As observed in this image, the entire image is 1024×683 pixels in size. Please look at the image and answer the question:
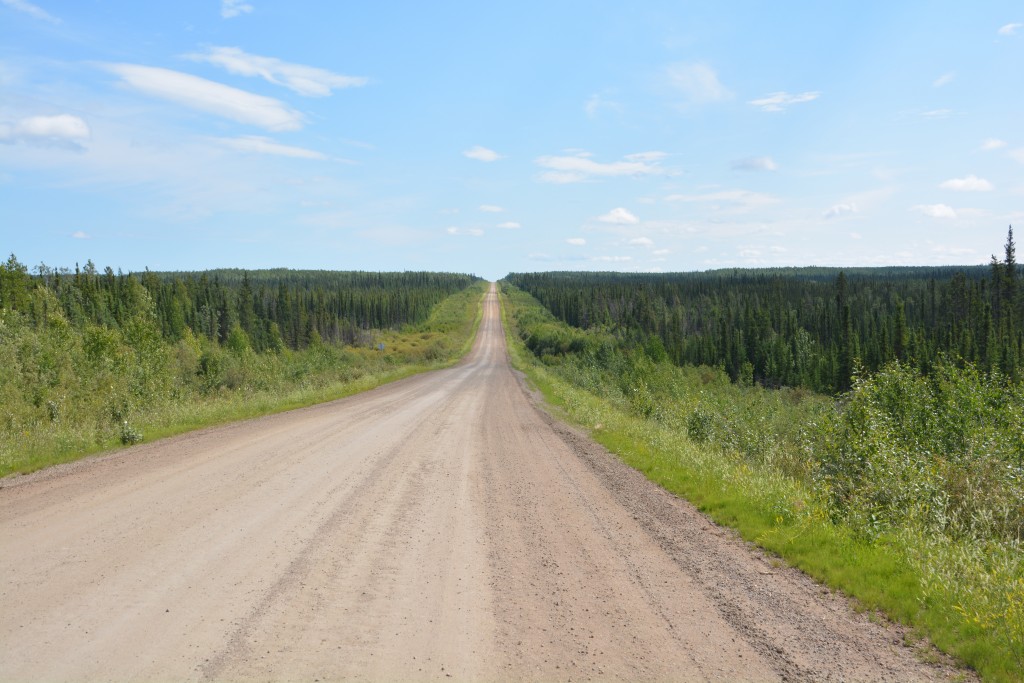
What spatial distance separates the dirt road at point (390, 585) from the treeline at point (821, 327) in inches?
1467

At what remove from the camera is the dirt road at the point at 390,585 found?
16.2ft

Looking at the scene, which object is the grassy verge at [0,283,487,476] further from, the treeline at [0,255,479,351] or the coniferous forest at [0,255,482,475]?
the treeline at [0,255,479,351]

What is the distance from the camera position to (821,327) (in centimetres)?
11469

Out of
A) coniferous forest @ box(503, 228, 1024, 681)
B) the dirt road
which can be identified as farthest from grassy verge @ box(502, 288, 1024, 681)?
the dirt road

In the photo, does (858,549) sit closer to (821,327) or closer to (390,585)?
(390,585)

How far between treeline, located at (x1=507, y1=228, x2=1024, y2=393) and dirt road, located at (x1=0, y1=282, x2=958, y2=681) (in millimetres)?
37273

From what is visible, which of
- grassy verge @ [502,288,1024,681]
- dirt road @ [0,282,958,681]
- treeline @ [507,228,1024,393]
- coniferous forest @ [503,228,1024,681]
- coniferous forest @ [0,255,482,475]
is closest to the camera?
dirt road @ [0,282,958,681]

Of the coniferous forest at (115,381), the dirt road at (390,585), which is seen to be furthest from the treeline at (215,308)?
the dirt road at (390,585)

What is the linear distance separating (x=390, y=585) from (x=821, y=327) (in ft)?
402

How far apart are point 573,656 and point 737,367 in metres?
102

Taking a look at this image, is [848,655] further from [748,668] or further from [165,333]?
[165,333]

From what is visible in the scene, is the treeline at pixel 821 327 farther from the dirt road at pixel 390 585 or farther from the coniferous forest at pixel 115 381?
the dirt road at pixel 390 585

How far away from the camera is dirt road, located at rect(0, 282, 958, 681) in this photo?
4.95 metres

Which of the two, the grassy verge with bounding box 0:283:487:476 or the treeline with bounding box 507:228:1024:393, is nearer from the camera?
the grassy verge with bounding box 0:283:487:476
